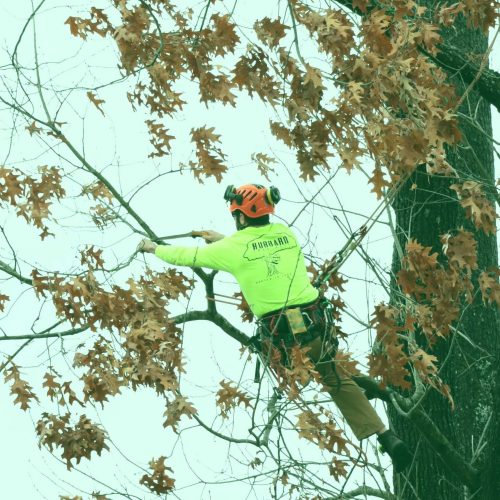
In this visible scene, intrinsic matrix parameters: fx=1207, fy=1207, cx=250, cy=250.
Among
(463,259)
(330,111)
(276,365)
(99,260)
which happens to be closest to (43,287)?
(99,260)

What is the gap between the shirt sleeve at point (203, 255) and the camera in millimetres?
9219

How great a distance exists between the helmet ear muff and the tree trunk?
54.6 inches

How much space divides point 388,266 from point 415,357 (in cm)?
196

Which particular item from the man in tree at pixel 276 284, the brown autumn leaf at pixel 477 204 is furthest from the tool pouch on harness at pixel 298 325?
the brown autumn leaf at pixel 477 204

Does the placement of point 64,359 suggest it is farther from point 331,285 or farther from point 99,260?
point 331,285

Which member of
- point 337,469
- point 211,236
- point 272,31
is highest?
point 272,31

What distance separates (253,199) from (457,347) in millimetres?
2705

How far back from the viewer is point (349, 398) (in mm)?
9570

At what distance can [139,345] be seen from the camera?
336 inches

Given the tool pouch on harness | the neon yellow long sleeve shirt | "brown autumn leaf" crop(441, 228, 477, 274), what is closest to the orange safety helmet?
the neon yellow long sleeve shirt

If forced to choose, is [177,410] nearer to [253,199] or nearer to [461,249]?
[253,199]

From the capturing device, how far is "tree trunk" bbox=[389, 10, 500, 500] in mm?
10500

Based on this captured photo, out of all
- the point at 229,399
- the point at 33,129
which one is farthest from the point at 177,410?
the point at 33,129

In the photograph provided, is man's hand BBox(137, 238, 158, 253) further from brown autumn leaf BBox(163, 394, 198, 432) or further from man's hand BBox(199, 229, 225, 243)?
brown autumn leaf BBox(163, 394, 198, 432)
